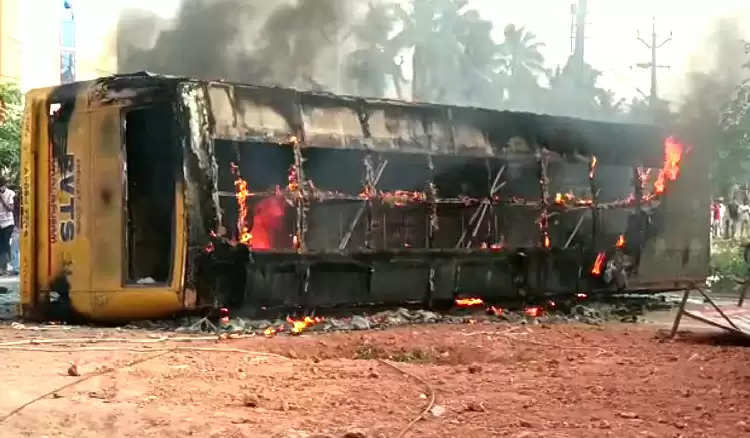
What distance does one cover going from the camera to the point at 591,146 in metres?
11.0

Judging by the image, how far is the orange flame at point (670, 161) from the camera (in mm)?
11711

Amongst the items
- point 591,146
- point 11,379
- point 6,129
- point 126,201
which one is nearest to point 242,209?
point 126,201

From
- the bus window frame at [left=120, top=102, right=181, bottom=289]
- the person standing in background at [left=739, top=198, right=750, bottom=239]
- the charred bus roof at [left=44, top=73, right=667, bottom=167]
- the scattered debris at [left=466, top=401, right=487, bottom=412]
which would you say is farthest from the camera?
the person standing in background at [left=739, top=198, right=750, bottom=239]

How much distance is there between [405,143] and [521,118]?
5.55ft

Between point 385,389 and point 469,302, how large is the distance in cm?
463

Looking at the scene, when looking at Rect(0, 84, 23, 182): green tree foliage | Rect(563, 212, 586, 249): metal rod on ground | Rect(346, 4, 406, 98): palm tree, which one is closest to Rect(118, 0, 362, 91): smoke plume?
Rect(346, 4, 406, 98): palm tree

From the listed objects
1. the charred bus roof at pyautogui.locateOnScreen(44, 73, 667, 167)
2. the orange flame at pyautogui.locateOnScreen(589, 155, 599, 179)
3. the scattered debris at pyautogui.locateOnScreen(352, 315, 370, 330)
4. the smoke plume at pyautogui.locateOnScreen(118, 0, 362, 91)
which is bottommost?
the scattered debris at pyautogui.locateOnScreen(352, 315, 370, 330)

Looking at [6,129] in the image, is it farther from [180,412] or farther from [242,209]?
[180,412]

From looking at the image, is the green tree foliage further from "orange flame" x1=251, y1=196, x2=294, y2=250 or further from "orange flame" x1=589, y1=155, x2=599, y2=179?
"orange flame" x1=589, y1=155, x2=599, y2=179

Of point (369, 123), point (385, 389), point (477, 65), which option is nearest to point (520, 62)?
point (477, 65)

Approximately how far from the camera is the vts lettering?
8.59m

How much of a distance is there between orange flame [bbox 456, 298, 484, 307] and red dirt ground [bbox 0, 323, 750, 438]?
2.04 meters

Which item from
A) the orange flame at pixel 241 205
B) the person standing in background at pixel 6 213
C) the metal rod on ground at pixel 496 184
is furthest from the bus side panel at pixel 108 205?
the person standing in background at pixel 6 213

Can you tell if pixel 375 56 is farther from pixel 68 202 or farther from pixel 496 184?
pixel 68 202
